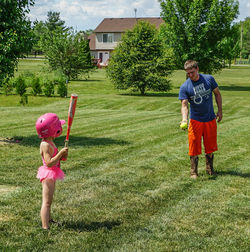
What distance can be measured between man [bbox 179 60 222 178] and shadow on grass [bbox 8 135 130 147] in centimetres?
353

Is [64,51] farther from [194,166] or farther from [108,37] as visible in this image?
[108,37]

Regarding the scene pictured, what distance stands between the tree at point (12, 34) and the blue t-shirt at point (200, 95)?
5208mm

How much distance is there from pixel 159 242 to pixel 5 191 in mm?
2953

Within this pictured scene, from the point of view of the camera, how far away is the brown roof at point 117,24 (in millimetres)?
65500

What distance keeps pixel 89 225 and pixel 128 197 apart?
47.8 inches

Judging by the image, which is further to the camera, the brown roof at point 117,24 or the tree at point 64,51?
the brown roof at point 117,24

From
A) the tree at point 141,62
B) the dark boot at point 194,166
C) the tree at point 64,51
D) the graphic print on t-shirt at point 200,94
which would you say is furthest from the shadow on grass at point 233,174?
the tree at point 64,51

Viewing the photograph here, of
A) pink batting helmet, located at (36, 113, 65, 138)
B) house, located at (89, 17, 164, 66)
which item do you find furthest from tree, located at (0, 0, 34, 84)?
house, located at (89, 17, 164, 66)

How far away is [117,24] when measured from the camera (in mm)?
66375

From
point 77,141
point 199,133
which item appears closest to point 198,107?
point 199,133

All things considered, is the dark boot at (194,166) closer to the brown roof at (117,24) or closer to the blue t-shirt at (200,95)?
the blue t-shirt at (200,95)

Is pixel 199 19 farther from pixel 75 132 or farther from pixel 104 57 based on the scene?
pixel 104 57

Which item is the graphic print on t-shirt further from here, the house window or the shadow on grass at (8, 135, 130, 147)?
the house window

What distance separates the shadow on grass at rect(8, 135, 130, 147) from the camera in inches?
407
